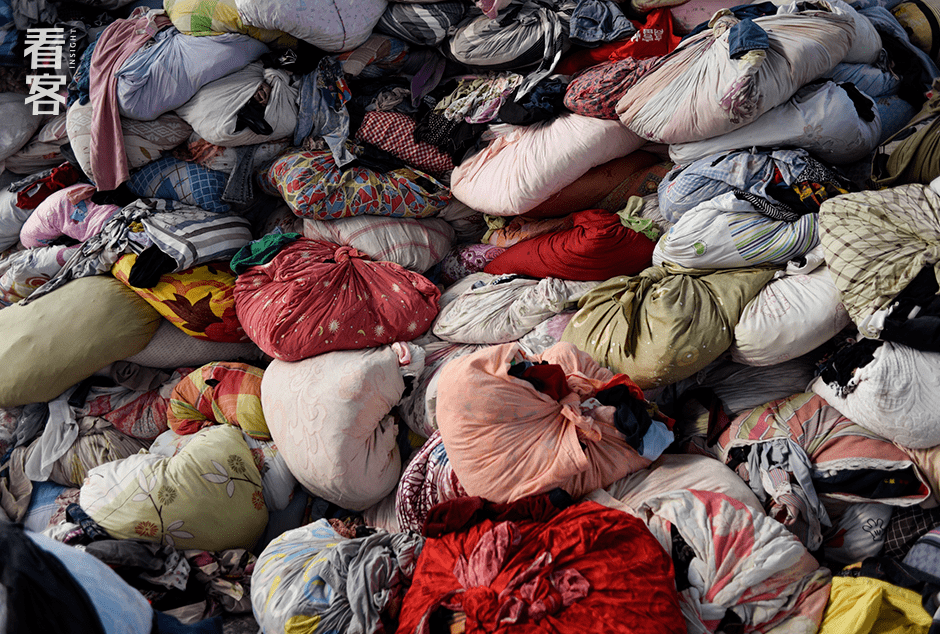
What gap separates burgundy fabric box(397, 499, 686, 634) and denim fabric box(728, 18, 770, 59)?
1234 mm

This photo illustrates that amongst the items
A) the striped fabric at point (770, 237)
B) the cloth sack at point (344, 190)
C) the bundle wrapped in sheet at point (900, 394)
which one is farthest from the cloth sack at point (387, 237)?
the bundle wrapped in sheet at point (900, 394)

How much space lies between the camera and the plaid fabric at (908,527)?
1.47m

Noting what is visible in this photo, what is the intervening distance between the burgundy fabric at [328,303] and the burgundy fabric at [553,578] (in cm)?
78

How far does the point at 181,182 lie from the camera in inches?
95.2

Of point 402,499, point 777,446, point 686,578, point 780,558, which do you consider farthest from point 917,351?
point 402,499

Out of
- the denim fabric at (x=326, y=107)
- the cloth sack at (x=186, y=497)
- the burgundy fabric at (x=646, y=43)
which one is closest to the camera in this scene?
the cloth sack at (x=186, y=497)

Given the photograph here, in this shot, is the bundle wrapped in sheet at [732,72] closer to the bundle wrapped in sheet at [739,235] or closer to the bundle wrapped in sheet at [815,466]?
the bundle wrapped in sheet at [739,235]

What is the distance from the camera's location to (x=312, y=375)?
78.4 inches

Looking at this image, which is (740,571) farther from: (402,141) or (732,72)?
(402,141)

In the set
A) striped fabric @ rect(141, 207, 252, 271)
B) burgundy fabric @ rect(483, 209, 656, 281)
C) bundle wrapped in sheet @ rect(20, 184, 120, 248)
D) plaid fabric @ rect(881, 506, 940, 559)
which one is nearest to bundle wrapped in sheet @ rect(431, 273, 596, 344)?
burgundy fabric @ rect(483, 209, 656, 281)

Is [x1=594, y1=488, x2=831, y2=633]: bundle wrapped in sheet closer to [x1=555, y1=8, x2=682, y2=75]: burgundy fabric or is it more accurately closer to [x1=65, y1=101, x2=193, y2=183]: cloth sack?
[x1=555, y1=8, x2=682, y2=75]: burgundy fabric

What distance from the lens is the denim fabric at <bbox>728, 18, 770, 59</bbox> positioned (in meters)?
1.68

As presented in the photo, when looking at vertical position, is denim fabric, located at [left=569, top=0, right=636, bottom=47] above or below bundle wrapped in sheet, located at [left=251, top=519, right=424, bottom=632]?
above

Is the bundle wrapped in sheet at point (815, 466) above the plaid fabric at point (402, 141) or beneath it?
beneath
